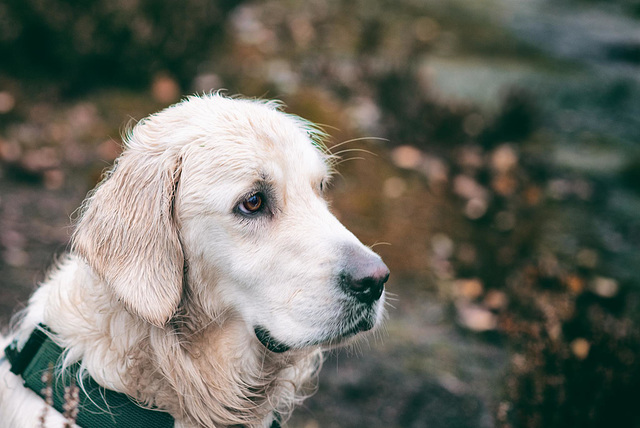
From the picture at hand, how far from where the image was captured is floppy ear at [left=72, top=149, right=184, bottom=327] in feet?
6.44

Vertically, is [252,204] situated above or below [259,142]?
below

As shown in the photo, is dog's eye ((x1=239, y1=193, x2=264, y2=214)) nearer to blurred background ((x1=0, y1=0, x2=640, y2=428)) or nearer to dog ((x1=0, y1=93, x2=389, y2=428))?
dog ((x1=0, y1=93, x2=389, y2=428))

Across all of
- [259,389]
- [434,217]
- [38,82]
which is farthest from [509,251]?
[38,82]

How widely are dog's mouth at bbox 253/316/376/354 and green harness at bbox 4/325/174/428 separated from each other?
0.48 metres

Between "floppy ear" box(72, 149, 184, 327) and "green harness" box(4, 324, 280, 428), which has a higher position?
"floppy ear" box(72, 149, 184, 327)

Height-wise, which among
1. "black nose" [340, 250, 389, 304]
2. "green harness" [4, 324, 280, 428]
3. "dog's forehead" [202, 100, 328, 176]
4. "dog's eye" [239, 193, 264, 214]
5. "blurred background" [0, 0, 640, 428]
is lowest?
"blurred background" [0, 0, 640, 428]

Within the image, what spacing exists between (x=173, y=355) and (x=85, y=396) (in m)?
0.36

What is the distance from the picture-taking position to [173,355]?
2074 mm

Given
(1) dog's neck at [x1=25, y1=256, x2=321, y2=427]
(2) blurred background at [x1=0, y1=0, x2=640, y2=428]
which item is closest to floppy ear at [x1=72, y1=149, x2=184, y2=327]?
(1) dog's neck at [x1=25, y1=256, x2=321, y2=427]

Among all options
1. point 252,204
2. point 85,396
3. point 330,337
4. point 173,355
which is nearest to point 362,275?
point 330,337

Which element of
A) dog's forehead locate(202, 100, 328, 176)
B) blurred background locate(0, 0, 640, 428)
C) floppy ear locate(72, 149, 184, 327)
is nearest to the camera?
floppy ear locate(72, 149, 184, 327)

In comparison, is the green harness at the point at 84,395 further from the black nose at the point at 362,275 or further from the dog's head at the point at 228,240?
the black nose at the point at 362,275

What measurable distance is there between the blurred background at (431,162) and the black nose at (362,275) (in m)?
1.12

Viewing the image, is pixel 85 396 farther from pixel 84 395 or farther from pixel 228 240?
pixel 228 240
